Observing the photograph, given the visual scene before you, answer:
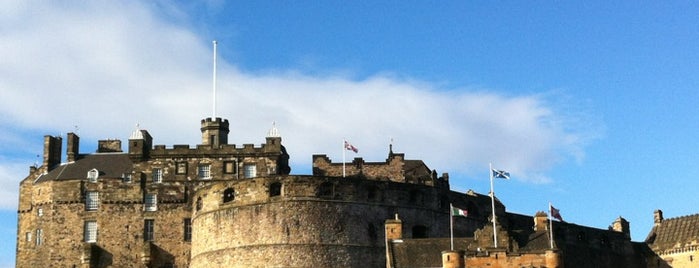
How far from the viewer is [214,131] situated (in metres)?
69.4

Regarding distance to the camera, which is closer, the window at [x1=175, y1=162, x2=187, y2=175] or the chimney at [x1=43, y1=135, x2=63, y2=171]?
the window at [x1=175, y1=162, x2=187, y2=175]

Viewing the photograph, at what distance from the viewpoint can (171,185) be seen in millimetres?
66438

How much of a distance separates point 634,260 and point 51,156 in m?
38.9

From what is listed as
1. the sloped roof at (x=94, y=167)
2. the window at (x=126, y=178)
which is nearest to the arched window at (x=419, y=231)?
the window at (x=126, y=178)

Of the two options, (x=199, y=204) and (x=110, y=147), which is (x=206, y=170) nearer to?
(x=199, y=204)

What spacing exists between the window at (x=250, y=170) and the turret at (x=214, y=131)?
3417 millimetres

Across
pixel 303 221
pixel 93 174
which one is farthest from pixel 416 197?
pixel 93 174

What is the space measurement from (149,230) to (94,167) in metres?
7.06

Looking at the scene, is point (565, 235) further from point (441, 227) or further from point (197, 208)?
point (197, 208)

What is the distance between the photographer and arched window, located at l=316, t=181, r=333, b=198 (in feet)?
198

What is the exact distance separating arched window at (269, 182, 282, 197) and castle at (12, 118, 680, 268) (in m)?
0.06

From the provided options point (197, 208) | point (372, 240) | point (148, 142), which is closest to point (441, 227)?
point (372, 240)

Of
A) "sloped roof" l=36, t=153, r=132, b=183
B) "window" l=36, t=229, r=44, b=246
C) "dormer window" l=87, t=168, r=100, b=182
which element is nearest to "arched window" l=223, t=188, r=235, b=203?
"sloped roof" l=36, t=153, r=132, b=183

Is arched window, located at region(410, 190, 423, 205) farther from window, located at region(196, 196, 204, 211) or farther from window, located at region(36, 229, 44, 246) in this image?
window, located at region(36, 229, 44, 246)
